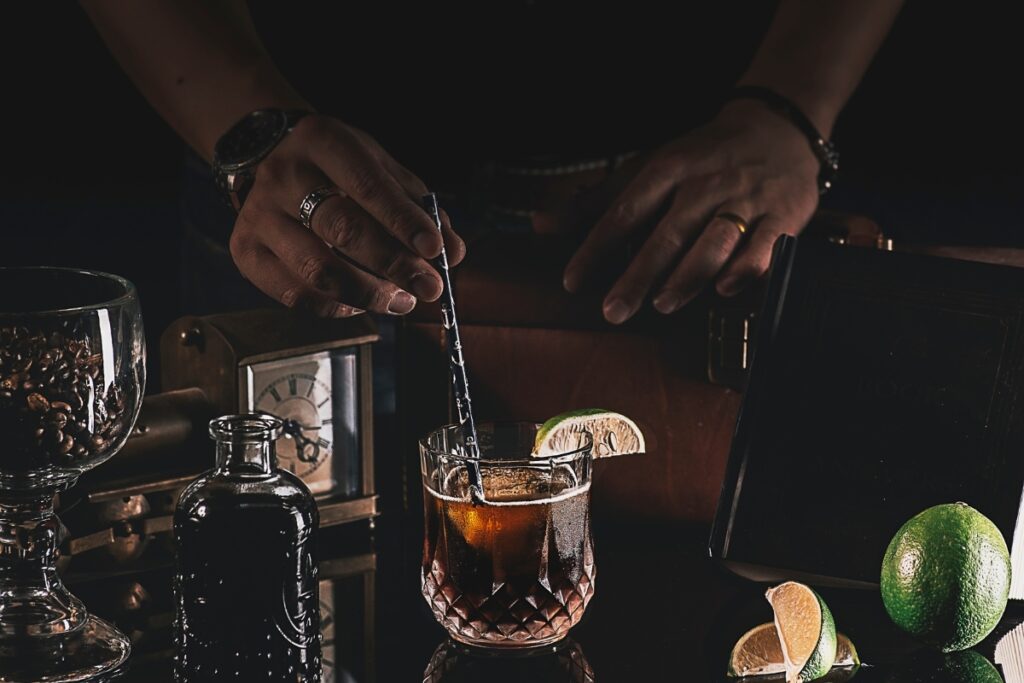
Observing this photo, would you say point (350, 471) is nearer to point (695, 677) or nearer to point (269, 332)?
point (269, 332)

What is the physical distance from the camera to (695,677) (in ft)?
3.85

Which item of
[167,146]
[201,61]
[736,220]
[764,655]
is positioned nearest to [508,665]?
[764,655]

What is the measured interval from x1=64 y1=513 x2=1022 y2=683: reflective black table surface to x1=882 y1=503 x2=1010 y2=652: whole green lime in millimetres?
37

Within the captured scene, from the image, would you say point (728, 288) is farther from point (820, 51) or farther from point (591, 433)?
point (820, 51)

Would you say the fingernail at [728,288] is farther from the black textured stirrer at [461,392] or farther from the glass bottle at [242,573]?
the glass bottle at [242,573]

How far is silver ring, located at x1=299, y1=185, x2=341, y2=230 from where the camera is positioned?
1.49 m

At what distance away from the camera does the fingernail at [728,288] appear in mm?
1510

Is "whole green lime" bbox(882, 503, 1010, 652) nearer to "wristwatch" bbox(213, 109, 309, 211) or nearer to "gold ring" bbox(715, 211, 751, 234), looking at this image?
"gold ring" bbox(715, 211, 751, 234)

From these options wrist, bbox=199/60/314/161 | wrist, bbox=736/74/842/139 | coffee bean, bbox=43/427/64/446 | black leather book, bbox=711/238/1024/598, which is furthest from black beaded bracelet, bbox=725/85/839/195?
coffee bean, bbox=43/427/64/446

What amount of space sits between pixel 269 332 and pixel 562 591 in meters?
0.47

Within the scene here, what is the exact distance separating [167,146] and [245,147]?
111 cm

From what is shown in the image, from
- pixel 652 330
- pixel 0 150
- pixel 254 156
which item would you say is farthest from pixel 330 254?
pixel 0 150

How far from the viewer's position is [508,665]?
1194mm

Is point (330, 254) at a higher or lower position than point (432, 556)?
higher
